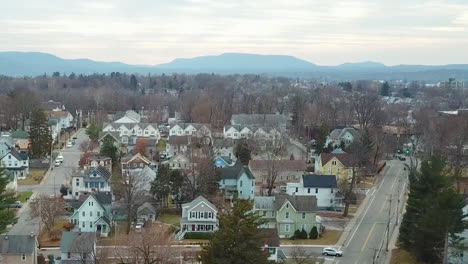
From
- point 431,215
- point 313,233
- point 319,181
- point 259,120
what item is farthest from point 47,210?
point 259,120

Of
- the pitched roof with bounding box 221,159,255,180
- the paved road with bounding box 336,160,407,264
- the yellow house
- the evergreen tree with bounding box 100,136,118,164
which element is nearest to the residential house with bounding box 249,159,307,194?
the yellow house

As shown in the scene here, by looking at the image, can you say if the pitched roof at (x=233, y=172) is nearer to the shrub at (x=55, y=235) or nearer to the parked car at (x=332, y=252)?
the parked car at (x=332, y=252)

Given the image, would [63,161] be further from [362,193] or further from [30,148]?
[362,193]

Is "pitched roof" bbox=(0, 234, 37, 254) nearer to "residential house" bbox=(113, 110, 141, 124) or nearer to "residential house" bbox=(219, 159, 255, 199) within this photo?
"residential house" bbox=(219, 159, 255, 199)

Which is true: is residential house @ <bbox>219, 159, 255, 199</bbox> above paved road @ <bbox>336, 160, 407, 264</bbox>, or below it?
above

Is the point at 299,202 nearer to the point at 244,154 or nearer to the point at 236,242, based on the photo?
the point at 236,242
